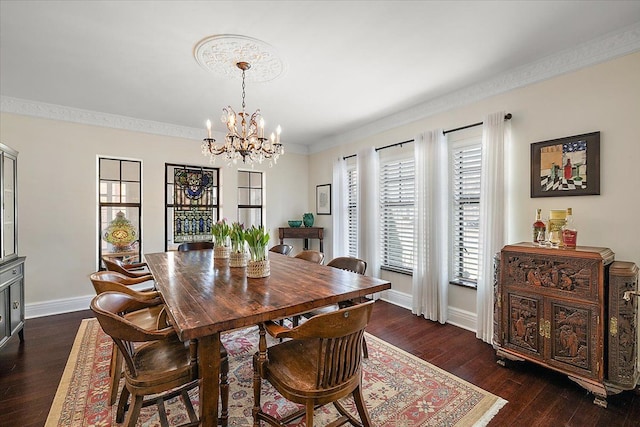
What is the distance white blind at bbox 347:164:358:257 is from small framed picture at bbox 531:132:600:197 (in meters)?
2.69

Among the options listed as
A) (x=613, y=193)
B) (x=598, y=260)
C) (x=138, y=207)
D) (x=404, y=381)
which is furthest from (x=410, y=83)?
(x=138, y=207)

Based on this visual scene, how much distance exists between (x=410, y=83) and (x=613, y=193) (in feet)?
6.76

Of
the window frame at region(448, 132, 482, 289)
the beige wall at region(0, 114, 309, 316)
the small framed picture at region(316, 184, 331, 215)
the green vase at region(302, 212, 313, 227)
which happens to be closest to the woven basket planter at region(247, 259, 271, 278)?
the window frame at region(448, 132, 482, 289)

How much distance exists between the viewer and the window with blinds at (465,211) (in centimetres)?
336

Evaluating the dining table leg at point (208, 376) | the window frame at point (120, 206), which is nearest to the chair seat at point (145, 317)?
the dining table leg at point (208, 376)

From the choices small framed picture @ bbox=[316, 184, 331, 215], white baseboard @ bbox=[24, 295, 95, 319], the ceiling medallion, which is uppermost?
the ceiling medallion

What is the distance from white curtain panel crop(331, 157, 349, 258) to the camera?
16.7 feet

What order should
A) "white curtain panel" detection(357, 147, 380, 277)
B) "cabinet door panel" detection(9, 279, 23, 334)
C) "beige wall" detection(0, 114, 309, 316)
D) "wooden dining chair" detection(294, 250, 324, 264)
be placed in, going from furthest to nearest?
"white curtain panel" detection(357, 147, 380, 277) < "beige wall" detection(0, 114, 309, 316) < "wooden dining chair" detection(294, 250, 324, 264) < "cabinet door panel" detection(9, 279, 23, 334)

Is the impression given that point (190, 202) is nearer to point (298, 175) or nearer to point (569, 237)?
point (298, 175)

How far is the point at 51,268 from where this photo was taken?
3.88 m

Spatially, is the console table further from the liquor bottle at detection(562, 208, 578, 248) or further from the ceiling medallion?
the liquor bottle at detection(562, 208, 578, 248)

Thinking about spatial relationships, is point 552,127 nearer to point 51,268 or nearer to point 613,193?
point 613,193

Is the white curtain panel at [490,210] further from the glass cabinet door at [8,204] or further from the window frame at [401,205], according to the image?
the glass cabinet door at [8,204]

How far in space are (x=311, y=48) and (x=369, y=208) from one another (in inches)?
103
